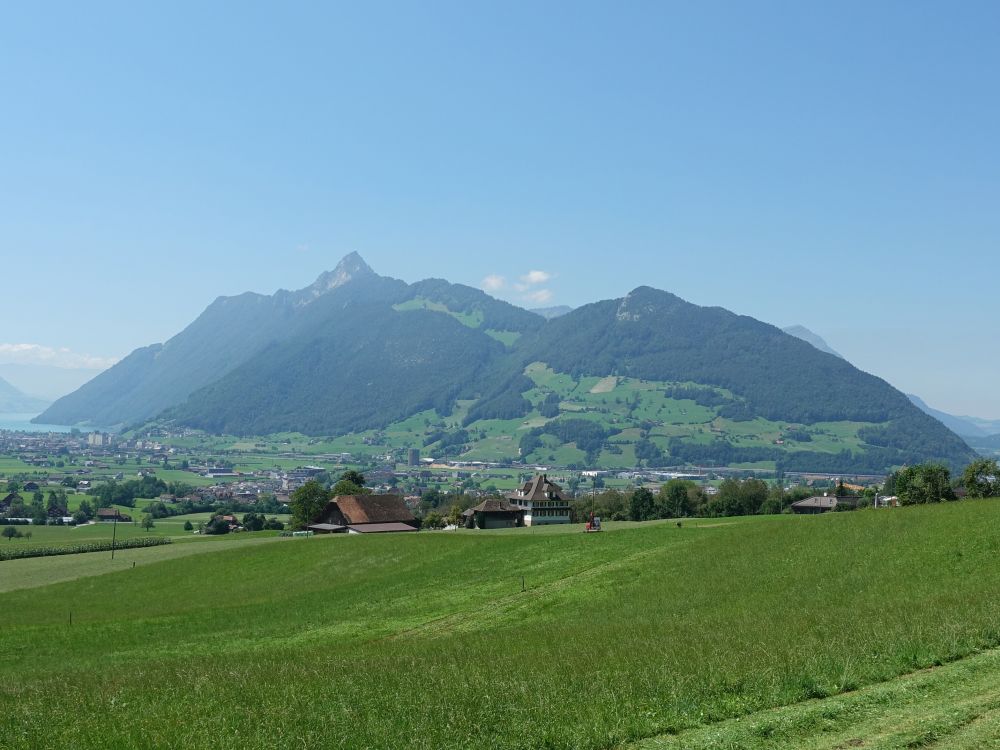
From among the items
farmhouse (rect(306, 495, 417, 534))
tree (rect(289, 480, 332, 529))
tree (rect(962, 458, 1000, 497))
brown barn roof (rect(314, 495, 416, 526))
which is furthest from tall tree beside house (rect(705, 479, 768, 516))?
tree (rect(289, 480, 332, 529))

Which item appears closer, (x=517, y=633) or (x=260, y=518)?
(x=517, y=633)

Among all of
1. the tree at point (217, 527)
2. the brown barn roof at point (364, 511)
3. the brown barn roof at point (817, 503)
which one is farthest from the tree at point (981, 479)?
the tree at point (217, 527)

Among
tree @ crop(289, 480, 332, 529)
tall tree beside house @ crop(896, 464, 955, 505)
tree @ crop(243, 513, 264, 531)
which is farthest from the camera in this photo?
tree @ crop(243, 513, 264, 531)

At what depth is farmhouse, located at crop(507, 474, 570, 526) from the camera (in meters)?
132

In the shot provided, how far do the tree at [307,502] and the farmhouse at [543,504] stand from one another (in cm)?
3074

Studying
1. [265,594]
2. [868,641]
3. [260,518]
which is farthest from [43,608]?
[260,518]

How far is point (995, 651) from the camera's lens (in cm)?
1942

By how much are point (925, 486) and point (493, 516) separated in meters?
55.4

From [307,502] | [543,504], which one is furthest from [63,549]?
[543,504]

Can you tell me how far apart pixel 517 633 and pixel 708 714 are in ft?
48.9

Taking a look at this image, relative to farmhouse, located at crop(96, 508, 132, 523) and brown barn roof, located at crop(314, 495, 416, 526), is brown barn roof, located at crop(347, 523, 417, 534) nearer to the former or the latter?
brown barn roof, located at crop(314, 495, 416, 526)

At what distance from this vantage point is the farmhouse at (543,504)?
5212 inches

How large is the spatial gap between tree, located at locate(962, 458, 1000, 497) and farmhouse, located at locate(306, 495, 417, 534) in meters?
60.8

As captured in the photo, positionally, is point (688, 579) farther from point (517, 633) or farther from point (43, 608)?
point (43, 608)
